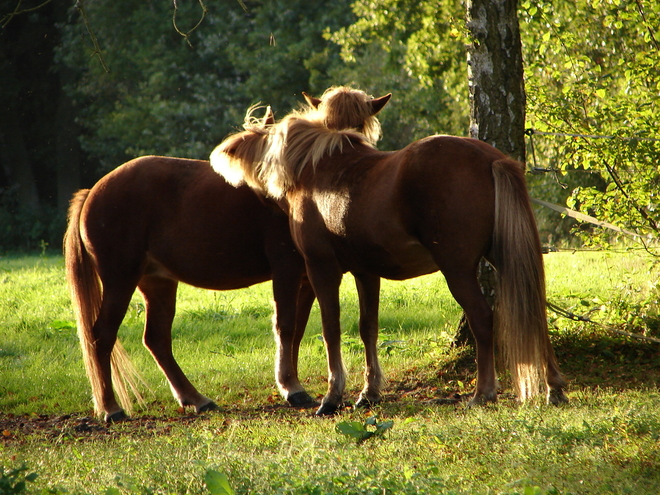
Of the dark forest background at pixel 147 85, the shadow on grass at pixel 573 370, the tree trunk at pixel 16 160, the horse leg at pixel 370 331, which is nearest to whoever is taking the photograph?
the horse leg at pixel 370 331

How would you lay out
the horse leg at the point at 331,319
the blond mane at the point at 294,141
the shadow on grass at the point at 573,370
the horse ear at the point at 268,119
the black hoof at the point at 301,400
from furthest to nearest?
the horse ear at the point at 268,119, the black hoof at the point at 301,400, the shadow on grass at the point at 573,370, the blond mane at the point at 294,141, the horse leg at the point at 331,319

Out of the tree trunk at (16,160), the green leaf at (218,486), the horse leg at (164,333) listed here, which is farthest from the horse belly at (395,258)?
the tree trunk at (16,160)

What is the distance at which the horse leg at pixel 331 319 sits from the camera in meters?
4.98

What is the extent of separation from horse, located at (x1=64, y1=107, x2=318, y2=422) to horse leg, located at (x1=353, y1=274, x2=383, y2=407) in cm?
53

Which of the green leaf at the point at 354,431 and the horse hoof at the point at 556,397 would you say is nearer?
the green leaf at the point at 354,431

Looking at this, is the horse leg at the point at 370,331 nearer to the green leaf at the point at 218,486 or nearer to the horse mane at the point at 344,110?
the horse mane at the point at 344,110

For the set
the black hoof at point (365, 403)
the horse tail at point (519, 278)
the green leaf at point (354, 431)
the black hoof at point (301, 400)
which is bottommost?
the black hoof at point (301, 400)

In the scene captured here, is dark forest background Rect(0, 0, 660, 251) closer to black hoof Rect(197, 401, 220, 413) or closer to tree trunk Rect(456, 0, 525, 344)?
tree trunk Rect(456, 0, 525, 344)

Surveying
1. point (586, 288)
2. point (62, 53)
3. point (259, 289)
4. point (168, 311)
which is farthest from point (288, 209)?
point (62, 53)

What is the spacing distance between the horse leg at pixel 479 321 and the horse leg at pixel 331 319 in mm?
954

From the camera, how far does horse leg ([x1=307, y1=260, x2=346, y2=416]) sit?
498 cm

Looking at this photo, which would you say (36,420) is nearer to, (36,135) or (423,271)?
(423,271)

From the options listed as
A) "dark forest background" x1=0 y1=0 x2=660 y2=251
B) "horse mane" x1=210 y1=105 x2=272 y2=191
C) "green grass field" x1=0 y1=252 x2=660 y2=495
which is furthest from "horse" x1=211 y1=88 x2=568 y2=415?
"dark forest background" x1=0 y1=0 x2=660 y2=251

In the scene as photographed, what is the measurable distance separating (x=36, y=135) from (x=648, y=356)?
23.6m
